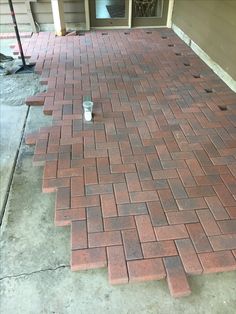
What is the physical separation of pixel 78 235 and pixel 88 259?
0.54ft

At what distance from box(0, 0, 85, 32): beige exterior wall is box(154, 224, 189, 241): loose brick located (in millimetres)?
4376

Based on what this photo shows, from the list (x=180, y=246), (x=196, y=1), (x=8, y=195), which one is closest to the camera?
(x=180, y=246)

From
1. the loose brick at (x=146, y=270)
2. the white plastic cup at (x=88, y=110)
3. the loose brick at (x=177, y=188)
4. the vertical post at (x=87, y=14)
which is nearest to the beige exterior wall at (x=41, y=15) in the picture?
the vertical post at (x=87, y=14)

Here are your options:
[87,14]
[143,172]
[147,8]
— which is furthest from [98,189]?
[147,8]

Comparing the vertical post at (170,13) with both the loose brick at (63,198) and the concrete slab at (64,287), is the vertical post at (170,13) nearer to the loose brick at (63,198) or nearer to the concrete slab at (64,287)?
the loose brick at (63,198)

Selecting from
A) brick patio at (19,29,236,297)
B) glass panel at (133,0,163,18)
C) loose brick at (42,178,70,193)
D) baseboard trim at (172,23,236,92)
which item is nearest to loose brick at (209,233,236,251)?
brick patio at (19,29,236,297)

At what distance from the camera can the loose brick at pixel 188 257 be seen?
1474 millimetres

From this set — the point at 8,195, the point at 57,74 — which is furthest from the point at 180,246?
the point at 57,74

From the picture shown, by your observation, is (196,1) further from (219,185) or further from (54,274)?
(54,274)

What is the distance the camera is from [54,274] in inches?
59.1

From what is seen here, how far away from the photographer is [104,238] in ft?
5.29

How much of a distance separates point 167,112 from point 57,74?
154 cm

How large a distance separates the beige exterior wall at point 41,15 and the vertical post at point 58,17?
233mm

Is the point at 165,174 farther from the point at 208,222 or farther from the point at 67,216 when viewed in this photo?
the point at 67,216
